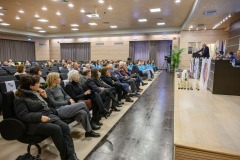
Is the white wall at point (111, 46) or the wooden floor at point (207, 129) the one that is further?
the white wall at point (111, 46)

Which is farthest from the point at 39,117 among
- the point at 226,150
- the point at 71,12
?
the point at 71,12

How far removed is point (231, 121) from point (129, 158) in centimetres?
212

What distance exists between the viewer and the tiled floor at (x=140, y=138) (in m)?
2.29

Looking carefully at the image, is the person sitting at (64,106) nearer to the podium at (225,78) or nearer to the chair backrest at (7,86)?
the chair backrest at (7,86)

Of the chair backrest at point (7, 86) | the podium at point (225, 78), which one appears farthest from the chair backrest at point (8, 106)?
the podium at point (225, 78)

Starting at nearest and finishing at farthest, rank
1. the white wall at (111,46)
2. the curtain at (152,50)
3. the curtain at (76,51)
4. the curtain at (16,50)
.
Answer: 1. the curtain at (16,50)
2. the curtain at (152,50)
3. the white wall at (111,46)
4. the curtain at (76,51)

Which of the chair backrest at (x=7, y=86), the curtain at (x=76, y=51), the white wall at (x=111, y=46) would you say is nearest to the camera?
the chair backrest at (x=7, y=86)

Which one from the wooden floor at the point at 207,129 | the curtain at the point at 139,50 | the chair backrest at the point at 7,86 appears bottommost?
the wooden floor at the point at 207,129

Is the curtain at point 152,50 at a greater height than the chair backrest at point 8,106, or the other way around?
the curtain at point 152,50

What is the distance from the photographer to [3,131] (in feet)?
6.30

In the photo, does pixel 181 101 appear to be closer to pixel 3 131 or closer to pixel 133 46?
pixel 3 131

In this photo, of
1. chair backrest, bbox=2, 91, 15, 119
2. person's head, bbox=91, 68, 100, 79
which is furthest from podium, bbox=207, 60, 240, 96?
chair backrest, bbox=2, 91, 15, 119

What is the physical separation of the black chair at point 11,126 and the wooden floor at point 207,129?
1876 mm

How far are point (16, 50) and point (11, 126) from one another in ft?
56.4
